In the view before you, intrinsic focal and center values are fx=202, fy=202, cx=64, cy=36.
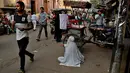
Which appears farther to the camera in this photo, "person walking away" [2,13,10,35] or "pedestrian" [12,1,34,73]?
"person walking away" [2,13,10,35]

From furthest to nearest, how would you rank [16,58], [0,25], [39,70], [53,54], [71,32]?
[0,25]
[71,32]
[53,54]
[16,58]
[39,70]

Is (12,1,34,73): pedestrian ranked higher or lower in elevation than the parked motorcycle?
higher

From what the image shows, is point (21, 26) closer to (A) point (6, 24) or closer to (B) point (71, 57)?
(B) point (71, 57)

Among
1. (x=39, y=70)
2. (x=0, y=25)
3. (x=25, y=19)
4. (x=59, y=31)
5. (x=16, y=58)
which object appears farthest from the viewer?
(x=0, y=25)

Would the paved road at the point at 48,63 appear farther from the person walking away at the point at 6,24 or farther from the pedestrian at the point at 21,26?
the person walking away at the point at 6,24

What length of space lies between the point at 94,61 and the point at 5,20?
9.79 meters

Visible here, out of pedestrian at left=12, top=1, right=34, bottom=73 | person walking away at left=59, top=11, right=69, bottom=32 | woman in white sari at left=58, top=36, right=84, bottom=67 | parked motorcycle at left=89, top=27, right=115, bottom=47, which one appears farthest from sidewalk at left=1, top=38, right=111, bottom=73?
person walking away at left=59, top=11, right=69, bottom=32

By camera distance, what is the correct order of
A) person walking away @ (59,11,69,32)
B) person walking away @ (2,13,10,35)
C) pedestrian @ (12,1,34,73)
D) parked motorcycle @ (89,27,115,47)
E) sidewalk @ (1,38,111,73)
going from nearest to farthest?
pedestrian @ (12,1,34,73)
sidewalk @ (1,38,111,73)
parked motorcycle @ (89,27,115,47)
person walking away @ (59,11,69,32)
person walking away @ (2,13,10,35)

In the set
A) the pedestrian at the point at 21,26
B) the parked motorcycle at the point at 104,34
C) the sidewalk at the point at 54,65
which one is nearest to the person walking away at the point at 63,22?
the parked motorcycle at the point at 104,34

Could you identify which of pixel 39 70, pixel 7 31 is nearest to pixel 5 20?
pixel 7 31

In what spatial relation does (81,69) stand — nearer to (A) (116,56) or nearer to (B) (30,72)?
(B) (30,72)

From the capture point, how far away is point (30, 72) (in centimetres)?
585

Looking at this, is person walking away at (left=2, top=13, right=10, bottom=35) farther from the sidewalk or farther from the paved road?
the sidewalk

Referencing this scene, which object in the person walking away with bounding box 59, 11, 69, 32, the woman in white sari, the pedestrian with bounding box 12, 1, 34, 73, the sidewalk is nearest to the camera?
the pedestrian with bounding box 12, 1, 34, 73
